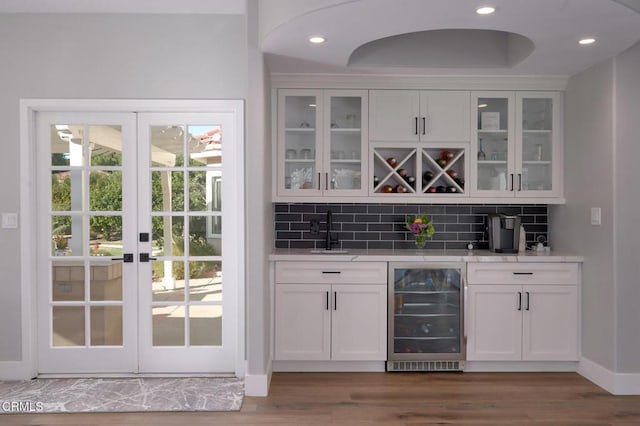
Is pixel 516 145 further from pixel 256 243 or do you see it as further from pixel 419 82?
pixel 256 243

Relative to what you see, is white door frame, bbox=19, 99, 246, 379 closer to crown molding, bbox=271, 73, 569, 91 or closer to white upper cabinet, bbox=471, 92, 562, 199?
crown molding, bbox=271, 73, 569, 91

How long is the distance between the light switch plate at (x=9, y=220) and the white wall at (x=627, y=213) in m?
4.53

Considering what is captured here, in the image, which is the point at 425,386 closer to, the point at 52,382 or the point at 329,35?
the point at 329,35

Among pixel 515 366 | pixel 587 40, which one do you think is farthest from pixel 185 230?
pixel 587 40

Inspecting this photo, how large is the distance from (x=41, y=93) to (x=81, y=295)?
1623 millimetres

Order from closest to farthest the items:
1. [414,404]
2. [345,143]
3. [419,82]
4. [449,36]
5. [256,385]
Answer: [414,404]
[256,385]
[449,36]
[419,82]
[345,143]

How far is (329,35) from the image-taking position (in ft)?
10.1

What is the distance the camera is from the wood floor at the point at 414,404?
3078 millimetres

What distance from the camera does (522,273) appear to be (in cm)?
388

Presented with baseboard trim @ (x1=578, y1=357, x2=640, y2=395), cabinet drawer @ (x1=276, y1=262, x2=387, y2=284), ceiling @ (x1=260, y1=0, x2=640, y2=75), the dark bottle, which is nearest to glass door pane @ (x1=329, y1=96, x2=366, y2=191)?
ceiling @ (x1=260, y1=0, x2=640, y2=75)

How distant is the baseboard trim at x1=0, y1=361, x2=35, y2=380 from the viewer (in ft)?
12.5

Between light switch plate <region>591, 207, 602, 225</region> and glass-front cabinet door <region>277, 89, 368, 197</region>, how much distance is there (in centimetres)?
177

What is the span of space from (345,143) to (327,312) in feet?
4.66

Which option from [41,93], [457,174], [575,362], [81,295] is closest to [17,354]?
[81,295]
